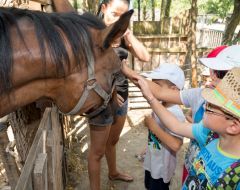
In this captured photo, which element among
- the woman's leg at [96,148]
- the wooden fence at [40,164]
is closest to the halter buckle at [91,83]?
the wooden fence at [40,164]

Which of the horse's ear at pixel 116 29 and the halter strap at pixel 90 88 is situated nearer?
the horse's ear at pixel 116 29

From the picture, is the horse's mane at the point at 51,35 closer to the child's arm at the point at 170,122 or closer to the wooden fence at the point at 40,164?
the wooden fence at the point at 40,164

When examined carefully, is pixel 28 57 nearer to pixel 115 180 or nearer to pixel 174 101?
pixel 174 101

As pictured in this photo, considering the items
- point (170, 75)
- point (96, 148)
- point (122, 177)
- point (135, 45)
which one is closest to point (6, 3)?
point (135, 45)

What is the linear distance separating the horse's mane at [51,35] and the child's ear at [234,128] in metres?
0.74

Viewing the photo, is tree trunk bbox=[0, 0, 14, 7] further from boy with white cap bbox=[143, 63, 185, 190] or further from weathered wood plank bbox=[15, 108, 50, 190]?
boy with white cap bbox=[143, 63, 185, 190]

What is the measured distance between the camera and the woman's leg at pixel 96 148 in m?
2.42

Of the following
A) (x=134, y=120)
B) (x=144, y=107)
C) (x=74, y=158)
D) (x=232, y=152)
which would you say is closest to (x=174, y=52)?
(x=144, y=107)

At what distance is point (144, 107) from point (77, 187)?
3.14 metres

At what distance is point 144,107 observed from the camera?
6059 mm

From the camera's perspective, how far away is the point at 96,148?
251 centimetres

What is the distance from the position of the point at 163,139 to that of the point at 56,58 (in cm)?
112

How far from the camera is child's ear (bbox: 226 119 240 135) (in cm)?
117

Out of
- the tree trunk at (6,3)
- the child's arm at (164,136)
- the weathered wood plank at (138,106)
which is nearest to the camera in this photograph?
the tree trunk at (6,3)
